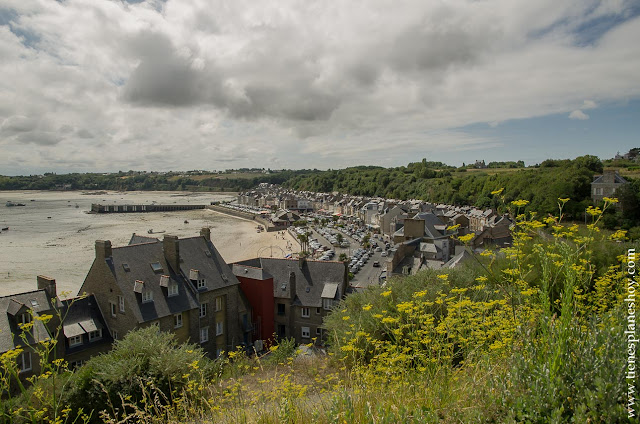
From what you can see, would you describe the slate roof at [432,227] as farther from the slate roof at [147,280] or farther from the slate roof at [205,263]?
the slate roof at [147,280]

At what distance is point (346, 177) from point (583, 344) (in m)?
191

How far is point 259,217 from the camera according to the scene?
354ft

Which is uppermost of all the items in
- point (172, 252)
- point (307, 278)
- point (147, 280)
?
point (172, 252)

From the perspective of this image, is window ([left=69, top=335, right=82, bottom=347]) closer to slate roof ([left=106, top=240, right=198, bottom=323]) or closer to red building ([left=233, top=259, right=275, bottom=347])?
slate roof ([left=106, top=240, right=198, bottom=323])

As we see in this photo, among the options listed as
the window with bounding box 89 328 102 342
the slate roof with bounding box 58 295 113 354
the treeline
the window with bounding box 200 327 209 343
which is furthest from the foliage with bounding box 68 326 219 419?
the treeline

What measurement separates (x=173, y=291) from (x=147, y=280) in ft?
4.89

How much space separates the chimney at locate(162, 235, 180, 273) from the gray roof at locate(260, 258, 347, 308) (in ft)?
22.2

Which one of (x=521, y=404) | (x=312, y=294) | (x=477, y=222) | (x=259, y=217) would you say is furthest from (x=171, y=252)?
(x=259, y=217)

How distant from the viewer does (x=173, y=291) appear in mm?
20281

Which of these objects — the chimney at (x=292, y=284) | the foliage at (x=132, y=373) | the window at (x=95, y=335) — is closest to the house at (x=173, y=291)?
the window at (x=95, y=335)

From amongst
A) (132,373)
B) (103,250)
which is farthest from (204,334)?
(132,373)

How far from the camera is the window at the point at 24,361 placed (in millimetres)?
15234

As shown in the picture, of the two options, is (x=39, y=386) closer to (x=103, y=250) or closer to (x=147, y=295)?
(x=147, y=295)

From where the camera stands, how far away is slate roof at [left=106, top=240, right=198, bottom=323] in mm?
18562
